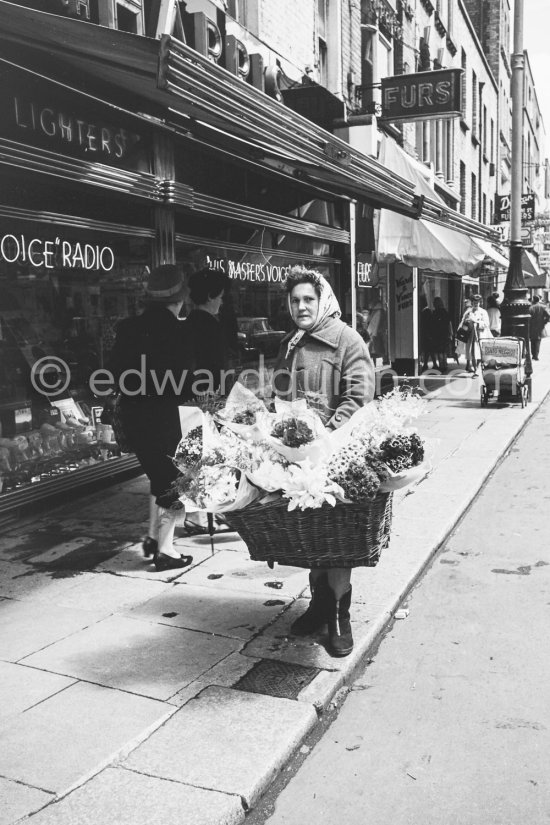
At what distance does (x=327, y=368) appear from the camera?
4.00 metres

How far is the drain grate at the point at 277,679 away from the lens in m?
3.53

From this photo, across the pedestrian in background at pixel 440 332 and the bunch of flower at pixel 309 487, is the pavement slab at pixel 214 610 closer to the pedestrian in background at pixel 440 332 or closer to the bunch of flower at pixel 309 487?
the bunch of flower at pixel 309 487

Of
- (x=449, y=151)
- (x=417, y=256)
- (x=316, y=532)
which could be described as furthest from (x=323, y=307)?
(x=449, y=151)

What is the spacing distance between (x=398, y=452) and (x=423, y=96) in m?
12.8

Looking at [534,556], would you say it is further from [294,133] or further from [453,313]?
[453,313]

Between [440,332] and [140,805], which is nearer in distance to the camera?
[140,805]

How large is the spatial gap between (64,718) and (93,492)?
4096 millimetres

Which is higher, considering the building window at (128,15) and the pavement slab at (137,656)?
the building window at (128,15)

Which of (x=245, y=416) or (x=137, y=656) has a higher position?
(x=245, y=416)

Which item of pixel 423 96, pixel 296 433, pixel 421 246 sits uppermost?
pixel 423 96

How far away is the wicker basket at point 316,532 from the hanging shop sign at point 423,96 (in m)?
12.4

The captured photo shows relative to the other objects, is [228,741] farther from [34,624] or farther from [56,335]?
[56,335]

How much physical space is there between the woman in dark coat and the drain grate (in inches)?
57.6

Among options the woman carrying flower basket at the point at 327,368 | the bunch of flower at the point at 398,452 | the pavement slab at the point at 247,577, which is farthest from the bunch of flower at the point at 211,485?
the pavement slab at the point at 247,577
